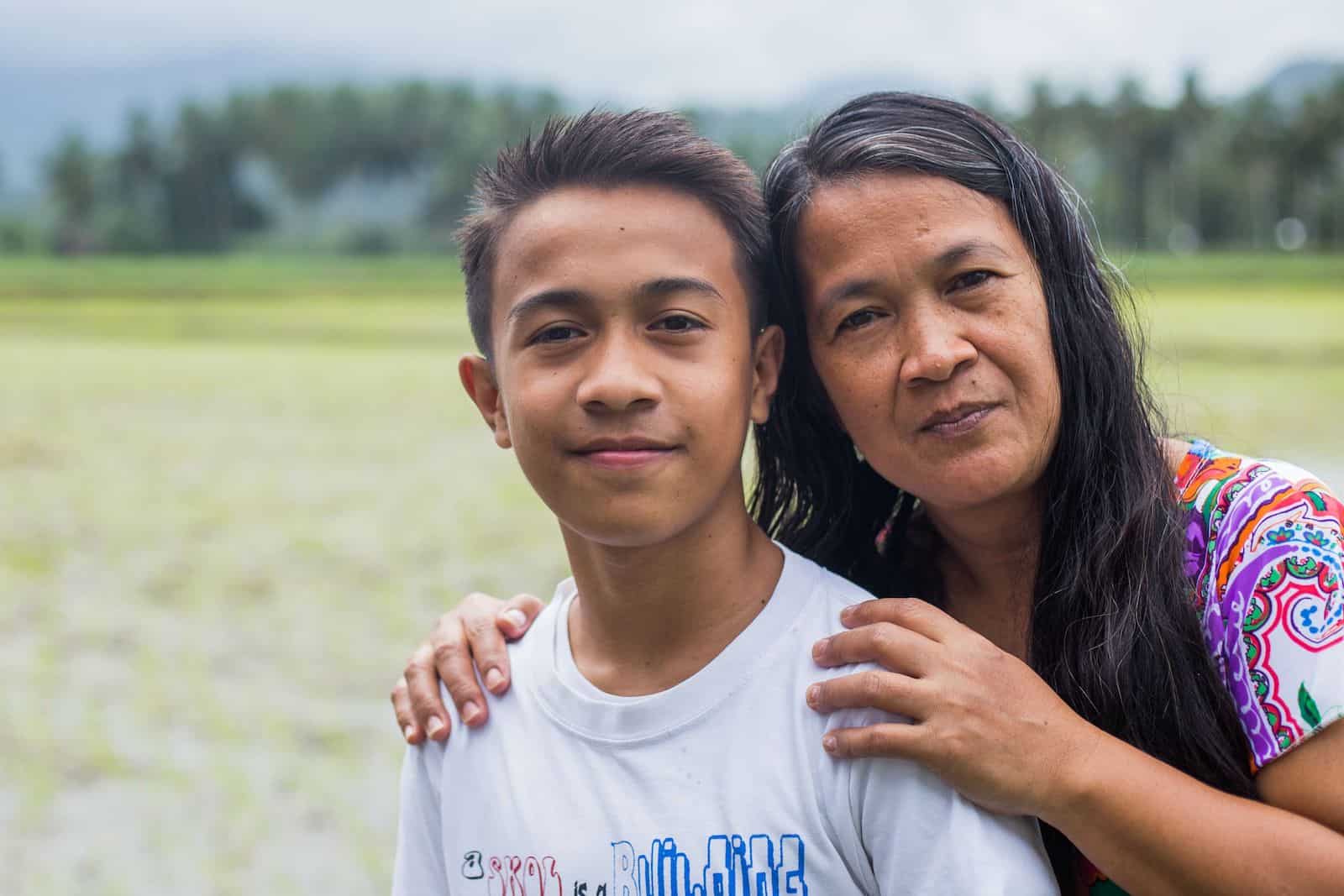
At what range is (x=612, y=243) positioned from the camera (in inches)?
58.7

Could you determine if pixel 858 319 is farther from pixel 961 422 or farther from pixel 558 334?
pixel 558 334

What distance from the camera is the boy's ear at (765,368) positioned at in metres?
1.62

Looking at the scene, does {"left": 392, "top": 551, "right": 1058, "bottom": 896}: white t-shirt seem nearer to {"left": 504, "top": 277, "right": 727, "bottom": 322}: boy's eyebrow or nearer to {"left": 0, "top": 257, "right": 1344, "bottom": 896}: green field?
{"left": 504, "top": 277, "right": 727, "bottom": 322}: boy's eyebrow

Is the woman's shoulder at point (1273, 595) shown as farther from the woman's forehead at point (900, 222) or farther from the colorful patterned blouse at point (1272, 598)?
the woman's forehead at point (900, 222)

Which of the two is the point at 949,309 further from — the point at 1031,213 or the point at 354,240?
the point at 354,240

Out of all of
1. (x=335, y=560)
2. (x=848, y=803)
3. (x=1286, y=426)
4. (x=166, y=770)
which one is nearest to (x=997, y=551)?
(x=848, y=803)

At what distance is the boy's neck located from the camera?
1.54 meters

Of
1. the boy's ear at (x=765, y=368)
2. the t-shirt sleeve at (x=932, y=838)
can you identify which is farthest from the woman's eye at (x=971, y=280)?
the t-shirt sleeve at (x=932, y=838)

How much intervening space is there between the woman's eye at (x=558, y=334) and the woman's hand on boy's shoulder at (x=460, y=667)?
445 millimetres

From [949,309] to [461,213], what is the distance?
2.31 ft

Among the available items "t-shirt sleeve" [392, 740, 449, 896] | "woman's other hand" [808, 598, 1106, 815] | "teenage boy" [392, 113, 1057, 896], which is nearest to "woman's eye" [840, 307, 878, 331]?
"teenage boy" [392, 113, 1057, 896]

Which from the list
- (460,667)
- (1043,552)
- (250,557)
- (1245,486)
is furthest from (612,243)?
(250,557)

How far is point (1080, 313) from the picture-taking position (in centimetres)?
166

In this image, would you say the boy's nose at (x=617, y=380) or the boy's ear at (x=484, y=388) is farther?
the boy's ear at (x=484, y=388)
